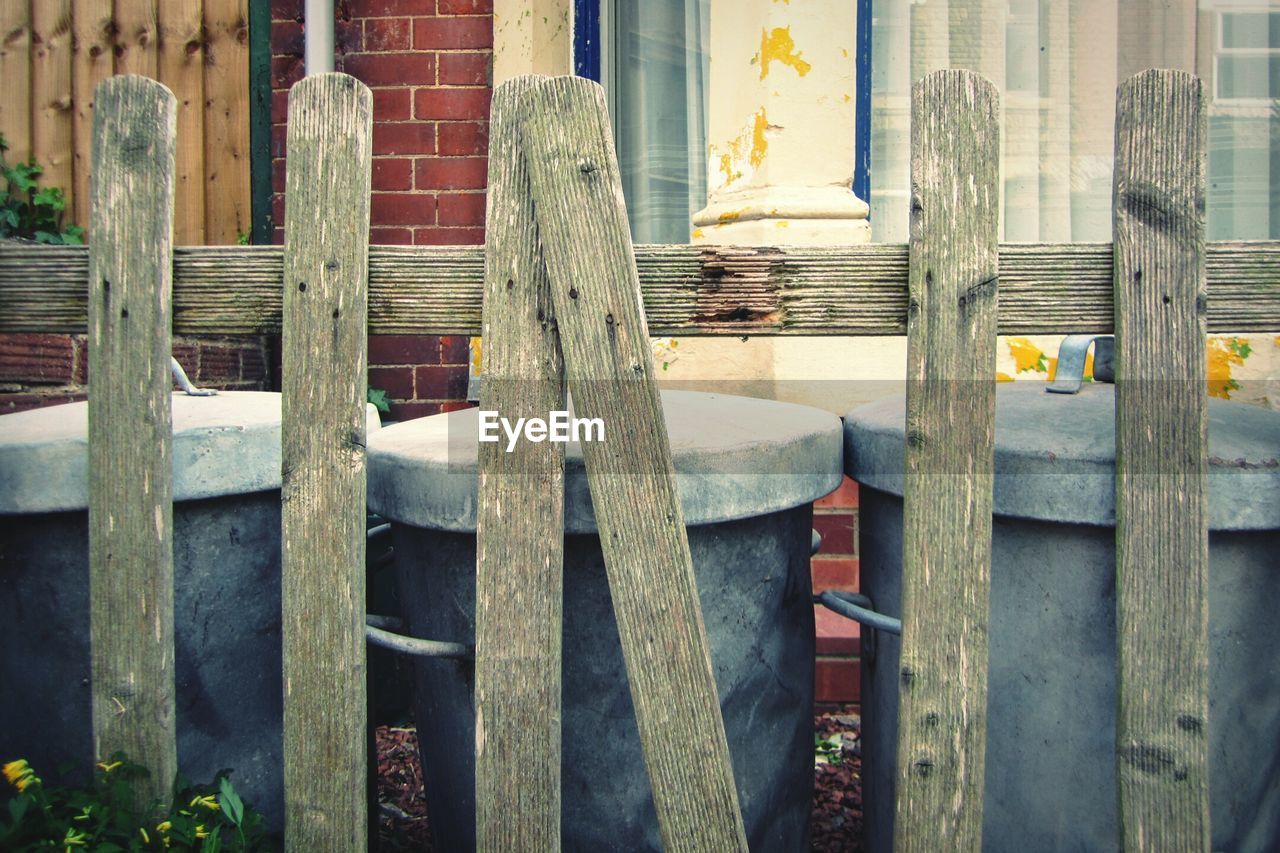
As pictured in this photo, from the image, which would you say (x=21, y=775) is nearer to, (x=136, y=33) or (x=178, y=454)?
(x=178, y=454)

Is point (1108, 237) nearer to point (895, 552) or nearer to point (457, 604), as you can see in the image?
point (895, 552)

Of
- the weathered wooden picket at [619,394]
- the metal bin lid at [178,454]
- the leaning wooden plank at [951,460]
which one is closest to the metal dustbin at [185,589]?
the metal bin lid at [178,454]

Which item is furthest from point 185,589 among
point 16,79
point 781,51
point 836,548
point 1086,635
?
point 16,79

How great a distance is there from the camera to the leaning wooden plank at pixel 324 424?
1245 mm

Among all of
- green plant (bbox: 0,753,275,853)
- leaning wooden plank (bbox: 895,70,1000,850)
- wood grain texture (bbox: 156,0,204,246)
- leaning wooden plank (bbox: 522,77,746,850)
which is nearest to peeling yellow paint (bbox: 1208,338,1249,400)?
leaning wooden plank (bbox: 895,70,1000,850)

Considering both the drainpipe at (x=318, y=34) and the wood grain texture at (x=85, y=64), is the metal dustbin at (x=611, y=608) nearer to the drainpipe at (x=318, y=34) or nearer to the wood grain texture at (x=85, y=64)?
the drainpipe at (x=318, y=34)

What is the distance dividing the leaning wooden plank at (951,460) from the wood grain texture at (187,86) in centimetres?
296

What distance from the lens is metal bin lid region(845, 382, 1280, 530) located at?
1228mm

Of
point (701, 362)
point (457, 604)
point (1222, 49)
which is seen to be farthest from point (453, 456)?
point (1222, 49)

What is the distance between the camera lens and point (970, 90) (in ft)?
3.95

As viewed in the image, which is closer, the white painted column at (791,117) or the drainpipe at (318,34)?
the white painted column at (791,117)

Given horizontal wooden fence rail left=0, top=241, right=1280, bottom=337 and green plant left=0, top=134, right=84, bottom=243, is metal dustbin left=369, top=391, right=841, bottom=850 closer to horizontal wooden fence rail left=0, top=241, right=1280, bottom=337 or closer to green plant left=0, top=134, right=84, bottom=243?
horizontal wooden fence rail left=0, top=241, right=1280, bottom=337

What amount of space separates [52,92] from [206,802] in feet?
10.3

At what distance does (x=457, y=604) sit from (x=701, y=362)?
153 cm
